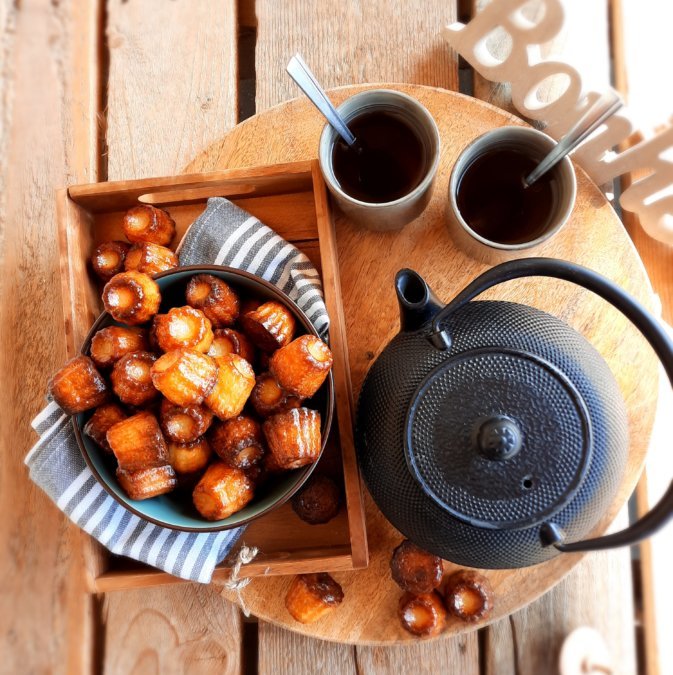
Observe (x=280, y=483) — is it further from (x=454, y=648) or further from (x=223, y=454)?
(x=454, y=648)

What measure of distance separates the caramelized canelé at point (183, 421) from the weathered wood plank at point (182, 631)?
1.27 feet

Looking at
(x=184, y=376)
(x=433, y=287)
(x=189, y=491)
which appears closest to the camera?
(x=184, y=376)

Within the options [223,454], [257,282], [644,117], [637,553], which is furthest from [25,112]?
[637,553]

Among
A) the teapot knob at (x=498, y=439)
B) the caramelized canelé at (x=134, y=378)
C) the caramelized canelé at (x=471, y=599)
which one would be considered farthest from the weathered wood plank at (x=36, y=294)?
the teapot knob at (x=498, y=439)

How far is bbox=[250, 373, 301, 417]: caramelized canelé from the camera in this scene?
0.70m

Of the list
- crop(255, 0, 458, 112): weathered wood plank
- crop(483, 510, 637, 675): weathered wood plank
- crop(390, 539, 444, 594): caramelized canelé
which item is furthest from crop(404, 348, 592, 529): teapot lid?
crop(255, 0, 458, 112): weathered wood plank

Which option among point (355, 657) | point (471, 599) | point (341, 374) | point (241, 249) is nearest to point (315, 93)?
point (241, 249)

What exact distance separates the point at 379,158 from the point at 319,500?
477 millimetres

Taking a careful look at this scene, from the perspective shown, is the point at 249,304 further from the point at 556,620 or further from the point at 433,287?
the point at 556,620

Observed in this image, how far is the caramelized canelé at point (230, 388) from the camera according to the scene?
2.21 feet

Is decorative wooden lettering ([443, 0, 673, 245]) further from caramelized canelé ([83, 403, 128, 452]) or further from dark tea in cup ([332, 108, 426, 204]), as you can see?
caramelized canelé ([83, 403, 128, 452])

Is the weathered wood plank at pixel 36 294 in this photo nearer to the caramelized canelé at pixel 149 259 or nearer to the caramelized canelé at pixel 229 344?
the caramelized canelé at pixel 149 259

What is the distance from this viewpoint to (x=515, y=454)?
570 mm

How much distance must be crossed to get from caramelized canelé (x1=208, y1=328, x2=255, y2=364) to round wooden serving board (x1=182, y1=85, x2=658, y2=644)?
177 mm
